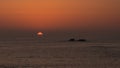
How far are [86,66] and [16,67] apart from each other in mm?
7362

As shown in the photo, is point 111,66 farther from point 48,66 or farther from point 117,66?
point 48,66

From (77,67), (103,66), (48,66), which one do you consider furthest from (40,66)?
(103,66)

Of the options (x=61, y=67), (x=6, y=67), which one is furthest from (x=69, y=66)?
(x=6, y=67)

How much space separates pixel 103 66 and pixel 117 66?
154cm

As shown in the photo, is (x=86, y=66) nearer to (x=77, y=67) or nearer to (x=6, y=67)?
(x=77, y=67)

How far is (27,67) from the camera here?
42.6 m

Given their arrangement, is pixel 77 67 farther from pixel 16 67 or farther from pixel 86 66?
pixel 16 67

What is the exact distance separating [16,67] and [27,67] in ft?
4.13

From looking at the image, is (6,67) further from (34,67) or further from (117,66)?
(117,66)

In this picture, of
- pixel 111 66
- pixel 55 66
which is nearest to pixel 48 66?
pixel 55 66

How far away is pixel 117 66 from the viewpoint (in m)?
42.4

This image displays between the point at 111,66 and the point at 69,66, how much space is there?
4447 millimetres

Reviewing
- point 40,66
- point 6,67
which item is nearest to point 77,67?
point 40,66

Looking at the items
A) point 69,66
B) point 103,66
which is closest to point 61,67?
point 69,66
